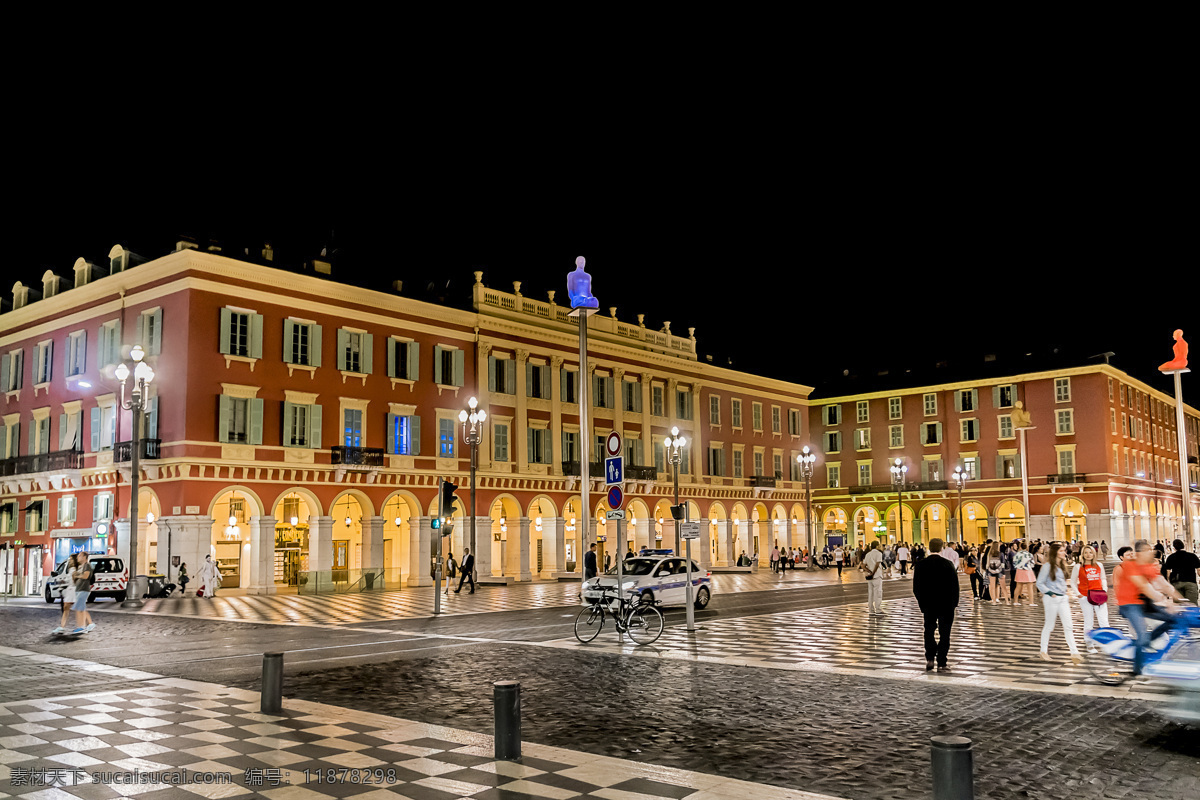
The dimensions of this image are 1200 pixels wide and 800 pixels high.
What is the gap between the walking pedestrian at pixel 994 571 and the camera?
27422 millimetres

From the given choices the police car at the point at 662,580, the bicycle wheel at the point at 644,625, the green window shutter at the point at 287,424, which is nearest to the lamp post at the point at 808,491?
the green window shutter at the point at 287,424

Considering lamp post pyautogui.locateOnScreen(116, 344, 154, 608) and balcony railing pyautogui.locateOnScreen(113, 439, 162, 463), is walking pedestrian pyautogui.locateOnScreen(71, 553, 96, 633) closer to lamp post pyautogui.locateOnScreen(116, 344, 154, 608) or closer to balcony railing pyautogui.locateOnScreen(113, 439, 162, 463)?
lamp post pyautogui.locateOnScreen(116, 344, 154, 608)

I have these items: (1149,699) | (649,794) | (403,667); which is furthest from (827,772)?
(403,667)

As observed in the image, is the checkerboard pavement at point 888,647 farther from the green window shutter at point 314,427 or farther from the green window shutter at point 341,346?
the green window shutter at point 341,346

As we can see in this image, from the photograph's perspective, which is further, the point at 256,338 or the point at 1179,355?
the point at 256,338

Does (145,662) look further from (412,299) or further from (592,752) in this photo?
(412,299)

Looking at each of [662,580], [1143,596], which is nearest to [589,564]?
[662,580]

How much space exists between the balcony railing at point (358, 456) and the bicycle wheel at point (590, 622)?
900 inches

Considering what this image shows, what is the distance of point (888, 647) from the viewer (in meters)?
16.8

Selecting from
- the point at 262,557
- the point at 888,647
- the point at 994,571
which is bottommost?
the point at 888,647

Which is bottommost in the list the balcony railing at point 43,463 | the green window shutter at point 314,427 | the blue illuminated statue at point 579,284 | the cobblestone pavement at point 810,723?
the cobblestone pavement at point 810,723

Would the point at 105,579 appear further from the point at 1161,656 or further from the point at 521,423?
the point at 1161,656

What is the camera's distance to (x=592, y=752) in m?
8.71

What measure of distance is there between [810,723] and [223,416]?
30.9 meters
